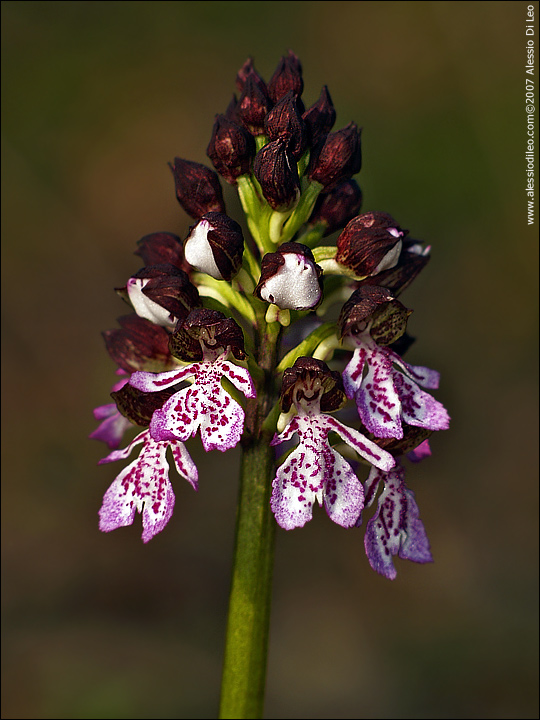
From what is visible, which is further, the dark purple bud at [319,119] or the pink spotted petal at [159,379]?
the dark purple bud at [319,119]

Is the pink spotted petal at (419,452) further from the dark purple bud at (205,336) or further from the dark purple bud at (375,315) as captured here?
the dark purple bud at (205,336)

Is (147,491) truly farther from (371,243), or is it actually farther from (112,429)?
(371,243)

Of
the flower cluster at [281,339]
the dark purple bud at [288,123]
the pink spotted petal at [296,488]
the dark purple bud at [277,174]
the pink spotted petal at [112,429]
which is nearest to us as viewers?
the pink spotted petal at [296,488]

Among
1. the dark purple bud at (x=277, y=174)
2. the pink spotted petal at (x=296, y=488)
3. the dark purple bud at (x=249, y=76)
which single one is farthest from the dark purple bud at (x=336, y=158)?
the pink spotted petal at (x=296, y=488)

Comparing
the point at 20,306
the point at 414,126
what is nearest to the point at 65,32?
the point at 20,306

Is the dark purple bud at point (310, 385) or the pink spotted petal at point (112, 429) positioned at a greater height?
the dark purple bud at point (310, 385)

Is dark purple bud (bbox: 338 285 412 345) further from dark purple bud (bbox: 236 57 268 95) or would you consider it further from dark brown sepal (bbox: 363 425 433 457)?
dark purple bud (bbox: 236 57 268 95)

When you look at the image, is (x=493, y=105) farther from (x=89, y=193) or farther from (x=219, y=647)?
(x=219, y=647)

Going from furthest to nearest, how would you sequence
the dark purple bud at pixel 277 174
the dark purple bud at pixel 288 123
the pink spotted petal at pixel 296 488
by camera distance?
the dark purple bud at pixel 288 123 → the dark purple bud at pixel 277 174 → the pink spotted petal at pixel 296 488
